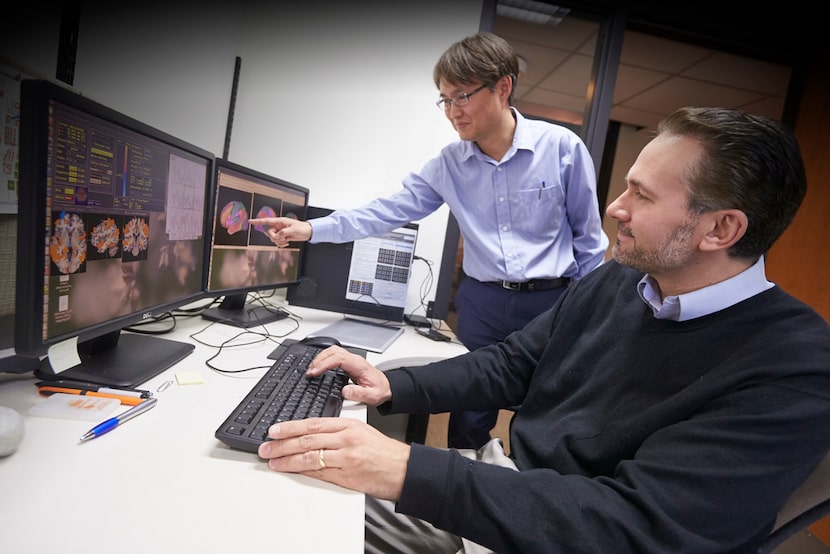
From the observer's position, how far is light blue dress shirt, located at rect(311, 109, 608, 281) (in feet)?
5.16

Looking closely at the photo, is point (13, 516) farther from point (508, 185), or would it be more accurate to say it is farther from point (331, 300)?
point (508, 185)

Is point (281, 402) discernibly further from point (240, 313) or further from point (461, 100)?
point (461, 100)

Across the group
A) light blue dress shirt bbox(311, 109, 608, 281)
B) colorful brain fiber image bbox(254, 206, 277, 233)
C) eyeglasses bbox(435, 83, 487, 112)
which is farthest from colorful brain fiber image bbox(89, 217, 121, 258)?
eyeglasses bbox(435, 83, 487, 112)

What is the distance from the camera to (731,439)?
1.84 feet

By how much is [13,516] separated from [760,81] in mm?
4814

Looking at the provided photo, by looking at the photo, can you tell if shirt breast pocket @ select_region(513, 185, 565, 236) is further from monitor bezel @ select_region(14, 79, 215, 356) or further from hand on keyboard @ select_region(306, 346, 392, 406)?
monitor bezel @ select_region(14, 79, 215, 356)

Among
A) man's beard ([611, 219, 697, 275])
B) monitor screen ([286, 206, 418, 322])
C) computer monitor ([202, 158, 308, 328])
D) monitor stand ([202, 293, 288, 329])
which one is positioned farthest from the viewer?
monitor screen ([286, 206, 418, 322])

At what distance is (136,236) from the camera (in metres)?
0.86

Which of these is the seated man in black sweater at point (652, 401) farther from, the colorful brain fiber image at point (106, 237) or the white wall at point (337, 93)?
the white wall at point (337, 93)

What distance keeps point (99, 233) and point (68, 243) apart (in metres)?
0.08

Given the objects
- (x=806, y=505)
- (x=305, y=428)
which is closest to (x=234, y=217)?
(x=305, y=428)

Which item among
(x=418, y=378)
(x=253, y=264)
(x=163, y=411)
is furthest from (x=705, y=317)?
(x=253, y=264)

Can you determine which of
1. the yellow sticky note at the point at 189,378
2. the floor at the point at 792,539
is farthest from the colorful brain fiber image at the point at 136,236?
the floor at the point at 792,539

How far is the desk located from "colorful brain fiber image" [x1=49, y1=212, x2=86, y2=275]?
235 millimetres
